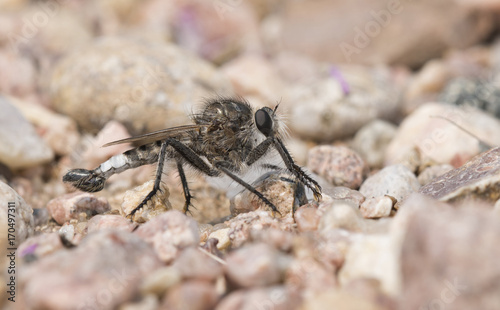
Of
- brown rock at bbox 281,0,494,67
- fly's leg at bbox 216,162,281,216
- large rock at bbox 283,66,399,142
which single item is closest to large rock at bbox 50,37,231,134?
large rock at bbox 283,66,399,142

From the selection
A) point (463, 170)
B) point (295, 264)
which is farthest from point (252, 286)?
point (463, 170)

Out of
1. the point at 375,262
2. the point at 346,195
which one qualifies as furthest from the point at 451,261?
the point at 346,195

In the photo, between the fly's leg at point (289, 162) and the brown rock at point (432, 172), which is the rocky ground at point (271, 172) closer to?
the brown rock at point (432, 172)

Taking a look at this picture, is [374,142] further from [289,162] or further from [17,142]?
[17,142]

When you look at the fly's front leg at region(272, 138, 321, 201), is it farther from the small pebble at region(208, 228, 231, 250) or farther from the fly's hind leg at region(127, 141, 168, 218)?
the fly's hind leg at region(127, 141, 168, 218)

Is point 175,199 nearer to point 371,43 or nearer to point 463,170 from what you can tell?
point 463,170

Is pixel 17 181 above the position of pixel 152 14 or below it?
below
